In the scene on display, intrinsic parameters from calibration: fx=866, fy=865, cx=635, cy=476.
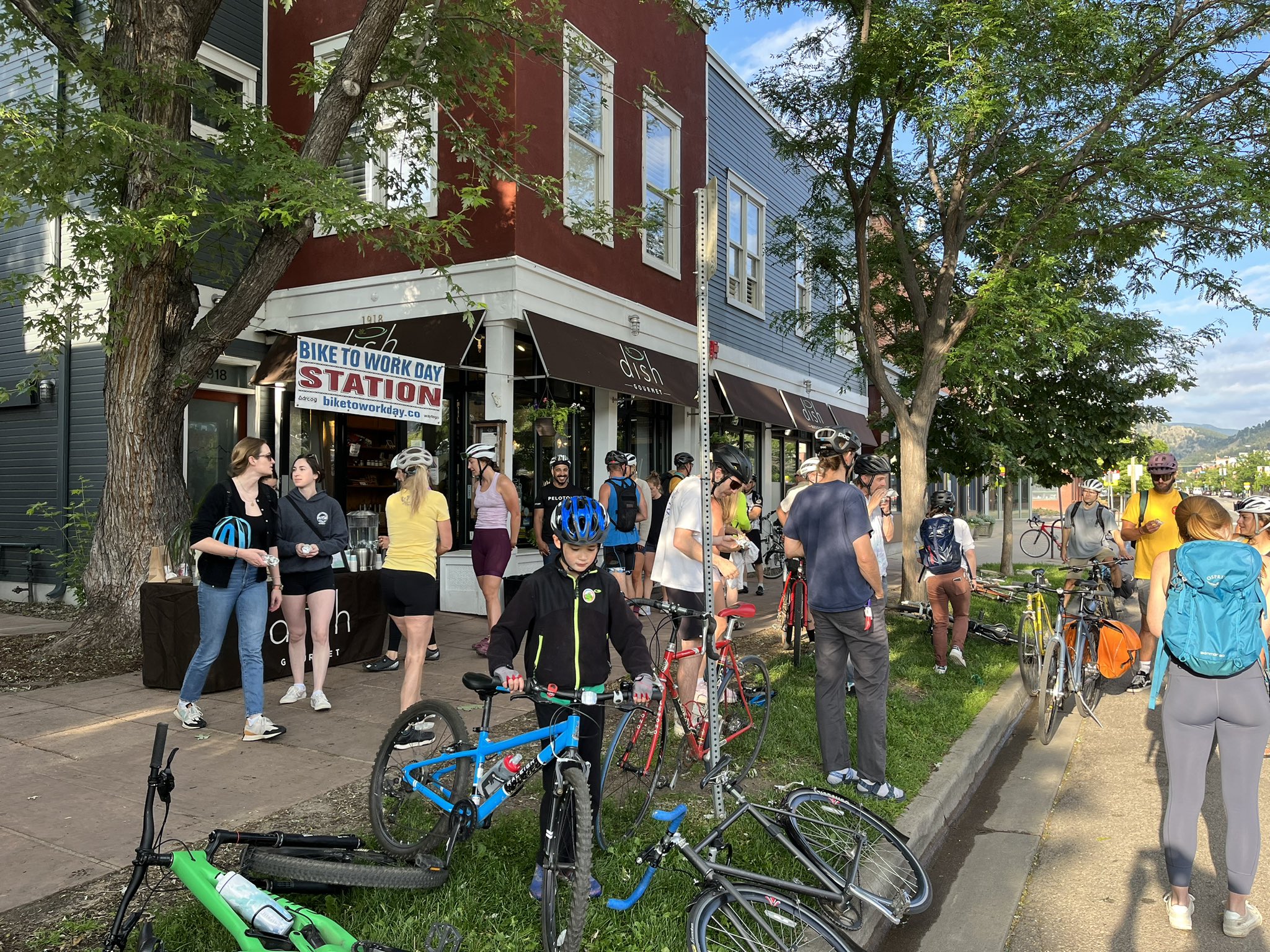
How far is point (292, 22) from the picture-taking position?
12766 millimetres

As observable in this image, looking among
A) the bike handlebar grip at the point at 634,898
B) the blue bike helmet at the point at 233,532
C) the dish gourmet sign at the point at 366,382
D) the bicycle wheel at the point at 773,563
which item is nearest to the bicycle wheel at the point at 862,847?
the bike handlebar grip at the point at 634,898

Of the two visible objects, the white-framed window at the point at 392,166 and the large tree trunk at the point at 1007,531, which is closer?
the white-framed window at the point at 392,166

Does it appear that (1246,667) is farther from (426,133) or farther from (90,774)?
(426,133)

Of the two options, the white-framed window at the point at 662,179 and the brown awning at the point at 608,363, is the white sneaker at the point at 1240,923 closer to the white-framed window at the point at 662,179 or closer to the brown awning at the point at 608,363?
the brown awning at the point at 608,363

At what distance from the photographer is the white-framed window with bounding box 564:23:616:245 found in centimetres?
1214

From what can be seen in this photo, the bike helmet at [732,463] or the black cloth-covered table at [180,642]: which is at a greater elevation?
the bike helmet at [732,463]

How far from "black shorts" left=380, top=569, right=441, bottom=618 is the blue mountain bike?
1513mm

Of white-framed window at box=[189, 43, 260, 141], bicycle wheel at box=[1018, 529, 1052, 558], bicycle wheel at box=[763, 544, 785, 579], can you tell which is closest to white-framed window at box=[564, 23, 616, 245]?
white-framed window at box=[189, 43, 260, 141]

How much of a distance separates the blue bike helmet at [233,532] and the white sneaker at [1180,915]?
17.7ft

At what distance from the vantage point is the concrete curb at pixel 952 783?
14.9 feet

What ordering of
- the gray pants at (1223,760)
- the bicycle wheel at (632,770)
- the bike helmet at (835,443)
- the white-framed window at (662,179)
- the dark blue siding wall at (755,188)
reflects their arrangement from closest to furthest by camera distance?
the gray pants at (1223,760), the bicycle wheel at (632,770), the bike helmet at (835,443), the white-framed window at (662,179), the dark blue siding wall at (755,188)

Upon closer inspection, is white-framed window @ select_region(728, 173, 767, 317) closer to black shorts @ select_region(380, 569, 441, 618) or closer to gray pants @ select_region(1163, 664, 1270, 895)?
black shorts @ select_region(380, 569, 441, 618)

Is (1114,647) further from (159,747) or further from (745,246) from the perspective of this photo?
(745,246)

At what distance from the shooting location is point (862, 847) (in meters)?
3.68
